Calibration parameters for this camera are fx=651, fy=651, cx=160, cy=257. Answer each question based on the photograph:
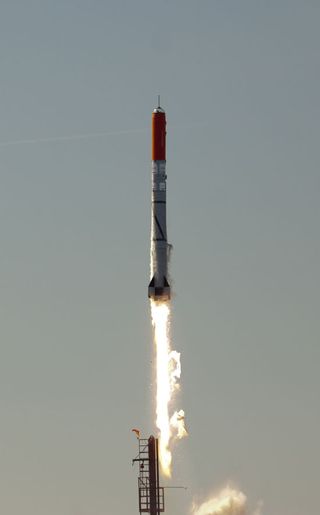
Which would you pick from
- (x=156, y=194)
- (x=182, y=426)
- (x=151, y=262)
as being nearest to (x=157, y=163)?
(x=156, y=194)

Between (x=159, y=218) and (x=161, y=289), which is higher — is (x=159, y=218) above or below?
above

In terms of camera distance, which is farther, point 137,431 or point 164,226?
point 137,431

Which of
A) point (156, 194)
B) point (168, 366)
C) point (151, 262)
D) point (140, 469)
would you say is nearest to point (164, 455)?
point (140, 469)

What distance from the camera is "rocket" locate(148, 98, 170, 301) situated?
41.9 metres

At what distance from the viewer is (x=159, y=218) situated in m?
42.9

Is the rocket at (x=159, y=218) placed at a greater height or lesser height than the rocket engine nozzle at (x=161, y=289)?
greater

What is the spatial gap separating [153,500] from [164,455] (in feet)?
9.80

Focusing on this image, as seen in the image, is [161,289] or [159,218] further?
[159,218]

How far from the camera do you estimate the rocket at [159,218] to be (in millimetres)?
41938

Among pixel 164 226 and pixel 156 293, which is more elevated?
pixel 164 226

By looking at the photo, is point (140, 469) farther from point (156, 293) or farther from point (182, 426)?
point (156, 293)

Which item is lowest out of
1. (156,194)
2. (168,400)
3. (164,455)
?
(164,455)

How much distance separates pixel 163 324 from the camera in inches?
1726

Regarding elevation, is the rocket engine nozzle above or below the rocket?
below
